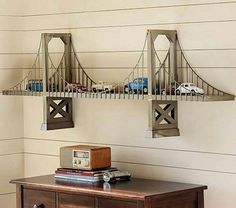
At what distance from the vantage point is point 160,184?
286 centimetres

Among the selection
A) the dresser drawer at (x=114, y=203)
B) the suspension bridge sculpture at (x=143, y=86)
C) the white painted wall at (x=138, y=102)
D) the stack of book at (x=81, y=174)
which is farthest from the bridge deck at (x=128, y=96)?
the dresser drawer at (x=114, y=203)

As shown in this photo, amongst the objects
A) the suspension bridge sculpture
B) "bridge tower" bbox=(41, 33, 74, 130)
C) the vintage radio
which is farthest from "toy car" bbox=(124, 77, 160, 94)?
"bridge tower" bbox=(41, 33, 74, 130)

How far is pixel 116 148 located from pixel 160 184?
391 mm

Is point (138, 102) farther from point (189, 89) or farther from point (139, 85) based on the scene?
point (189, 89)

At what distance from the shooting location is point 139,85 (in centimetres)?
281

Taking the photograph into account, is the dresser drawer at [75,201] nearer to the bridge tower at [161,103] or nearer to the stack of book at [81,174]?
the stack of book at [81,174]

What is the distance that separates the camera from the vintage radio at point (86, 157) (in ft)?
9.55

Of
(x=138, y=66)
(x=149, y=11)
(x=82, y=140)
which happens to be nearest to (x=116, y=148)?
(x=82, y=140)

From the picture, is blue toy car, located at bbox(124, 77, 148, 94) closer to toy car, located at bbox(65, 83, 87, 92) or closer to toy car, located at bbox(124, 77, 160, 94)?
toy car, located at bbox(124, 77, 160, 94)

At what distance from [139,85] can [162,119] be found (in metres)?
0.18

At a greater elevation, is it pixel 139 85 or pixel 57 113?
pixel 139 85

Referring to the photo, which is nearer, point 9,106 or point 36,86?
point 36,86

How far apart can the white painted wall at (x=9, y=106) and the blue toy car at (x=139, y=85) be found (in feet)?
2.84

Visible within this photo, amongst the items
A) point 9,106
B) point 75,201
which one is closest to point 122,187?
point 75,201
